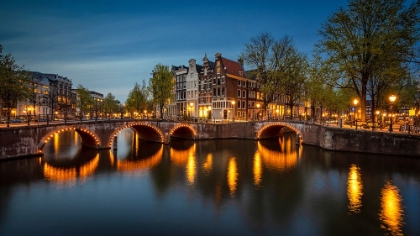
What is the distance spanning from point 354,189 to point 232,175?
10119 millimetres

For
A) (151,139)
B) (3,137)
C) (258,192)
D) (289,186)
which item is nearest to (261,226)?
(258,192)

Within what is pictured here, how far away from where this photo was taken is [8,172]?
24703mm

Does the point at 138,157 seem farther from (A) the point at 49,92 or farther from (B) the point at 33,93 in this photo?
(A) the point at 49,92

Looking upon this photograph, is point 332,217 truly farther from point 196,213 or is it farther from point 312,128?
point 312,128

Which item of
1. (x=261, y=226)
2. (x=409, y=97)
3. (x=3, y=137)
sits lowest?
(x=261, y=226)

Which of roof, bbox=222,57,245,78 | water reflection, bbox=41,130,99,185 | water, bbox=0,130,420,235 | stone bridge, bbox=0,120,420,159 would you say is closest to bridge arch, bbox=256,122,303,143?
stone bridge, bbox=0,120,420,159

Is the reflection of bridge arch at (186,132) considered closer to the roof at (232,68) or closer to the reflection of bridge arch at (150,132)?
the reflection of bridge arch at (150,132)

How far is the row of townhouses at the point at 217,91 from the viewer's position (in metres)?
65.3

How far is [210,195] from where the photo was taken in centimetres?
1952

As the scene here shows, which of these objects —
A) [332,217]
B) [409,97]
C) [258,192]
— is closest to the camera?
[332,217]

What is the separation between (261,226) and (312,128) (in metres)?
31.7

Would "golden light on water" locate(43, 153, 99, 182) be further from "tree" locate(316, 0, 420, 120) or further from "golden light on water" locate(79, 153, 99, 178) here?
"tree" locate(316, 0, 420, 120)

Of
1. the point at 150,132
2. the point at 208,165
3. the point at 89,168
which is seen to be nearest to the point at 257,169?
the point at 208,165

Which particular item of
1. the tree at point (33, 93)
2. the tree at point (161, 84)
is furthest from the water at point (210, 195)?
the tree at point (161, 84)
